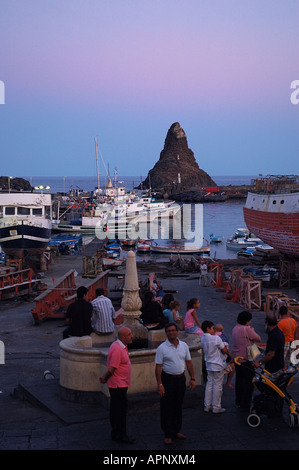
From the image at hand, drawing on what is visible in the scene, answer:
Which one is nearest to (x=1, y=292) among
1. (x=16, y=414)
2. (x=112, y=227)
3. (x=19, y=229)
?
(x=19, y=229)

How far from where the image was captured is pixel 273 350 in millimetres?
8516

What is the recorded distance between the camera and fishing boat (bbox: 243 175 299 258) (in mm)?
28328

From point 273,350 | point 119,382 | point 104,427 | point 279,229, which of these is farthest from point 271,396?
point 279,229

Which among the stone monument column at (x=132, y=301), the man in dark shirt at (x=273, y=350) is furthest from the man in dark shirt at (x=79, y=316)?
the man in dark shirt at (x=273, y=350)

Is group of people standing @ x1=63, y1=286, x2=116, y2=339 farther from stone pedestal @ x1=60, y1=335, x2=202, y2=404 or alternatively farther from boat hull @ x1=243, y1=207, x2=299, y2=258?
boat hull @ x1=243, y1=207, x2=299, y2=258

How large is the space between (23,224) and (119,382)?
Result: 92.9 feet

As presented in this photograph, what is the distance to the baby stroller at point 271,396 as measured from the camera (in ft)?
26.7

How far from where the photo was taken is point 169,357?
7582mm

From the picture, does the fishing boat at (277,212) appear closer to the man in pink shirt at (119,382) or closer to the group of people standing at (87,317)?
the group of people standing at (87,317)

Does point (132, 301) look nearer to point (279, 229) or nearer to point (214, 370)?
point (214, 370)

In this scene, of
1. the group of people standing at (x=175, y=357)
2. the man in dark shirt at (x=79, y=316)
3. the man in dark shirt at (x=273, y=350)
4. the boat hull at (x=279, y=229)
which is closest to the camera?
the group of people standing at (x=175, y=357)

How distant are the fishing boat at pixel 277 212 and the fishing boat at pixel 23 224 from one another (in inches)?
519
